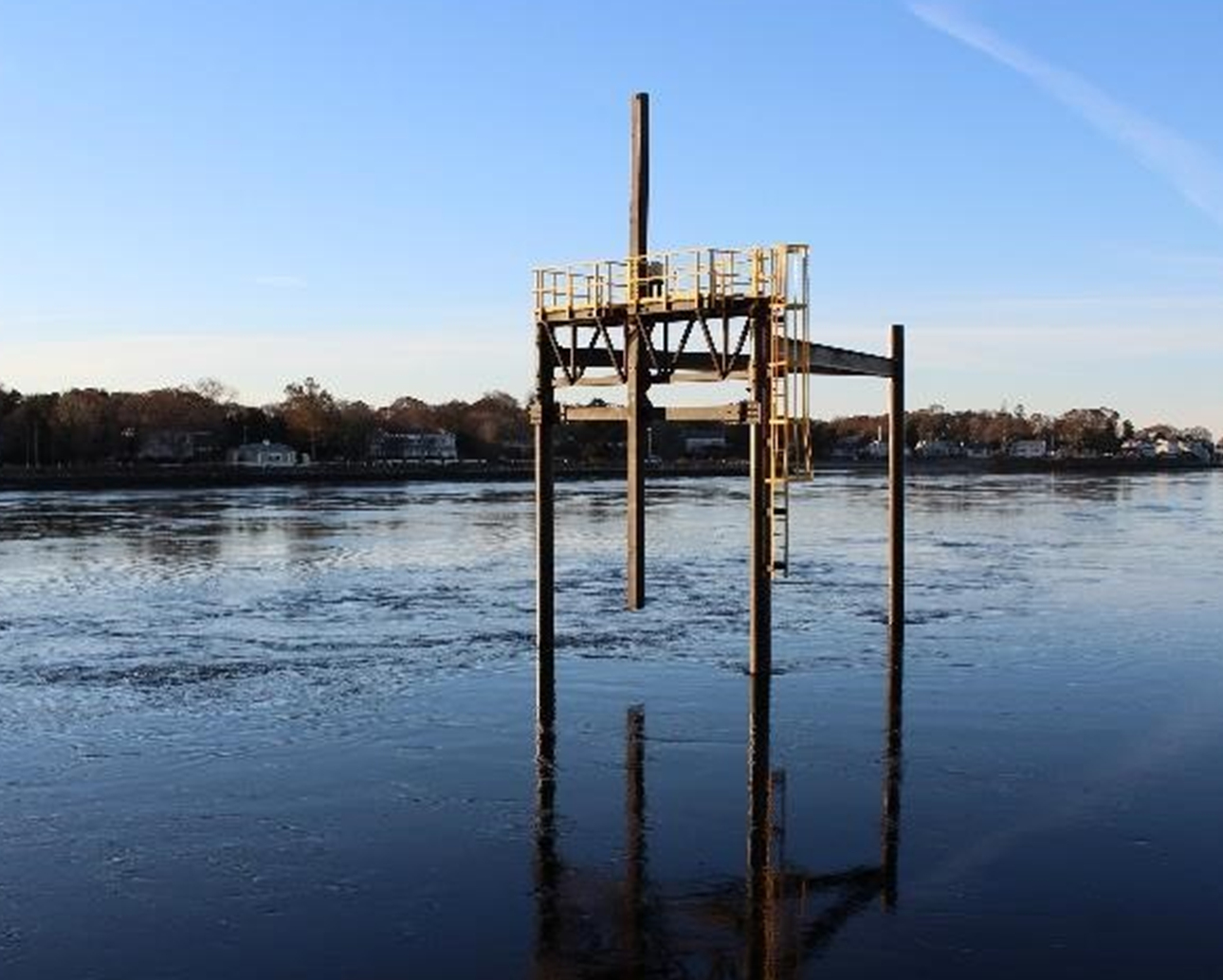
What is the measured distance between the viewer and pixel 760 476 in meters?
19.2

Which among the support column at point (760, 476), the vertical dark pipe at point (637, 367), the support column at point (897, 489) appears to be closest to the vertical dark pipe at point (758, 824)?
the support column at point (760, 476)

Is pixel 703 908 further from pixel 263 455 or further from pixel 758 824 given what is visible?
pixel 263 455

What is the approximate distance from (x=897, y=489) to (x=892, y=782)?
41.6 ft

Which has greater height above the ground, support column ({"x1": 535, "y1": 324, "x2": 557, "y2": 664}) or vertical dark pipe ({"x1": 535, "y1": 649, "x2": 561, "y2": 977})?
support column ({"x1": 535, "y1": 324, "x2": 557, "y2": 664})

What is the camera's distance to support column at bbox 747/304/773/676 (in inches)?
750

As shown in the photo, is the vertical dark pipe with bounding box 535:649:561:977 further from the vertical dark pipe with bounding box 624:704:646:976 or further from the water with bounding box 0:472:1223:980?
the vertical dark pipe with bounding box 624:704:646:976

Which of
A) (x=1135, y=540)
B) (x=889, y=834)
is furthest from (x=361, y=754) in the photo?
(x=1135, y=540)

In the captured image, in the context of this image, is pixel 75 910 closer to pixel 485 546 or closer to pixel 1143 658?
pixel 1143 658

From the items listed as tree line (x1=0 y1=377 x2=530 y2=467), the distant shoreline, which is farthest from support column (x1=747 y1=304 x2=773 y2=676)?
tree line (x1=0 y1=377 x2=530 y2=467)

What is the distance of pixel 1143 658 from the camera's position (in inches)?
932

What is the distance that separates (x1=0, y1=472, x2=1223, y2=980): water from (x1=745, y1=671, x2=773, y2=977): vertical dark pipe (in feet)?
0.16

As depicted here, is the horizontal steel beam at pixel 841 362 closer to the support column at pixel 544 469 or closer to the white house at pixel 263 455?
the support column at pixel 544 469

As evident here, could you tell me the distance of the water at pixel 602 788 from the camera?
10773mm

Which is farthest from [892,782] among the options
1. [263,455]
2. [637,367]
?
[263,455]
